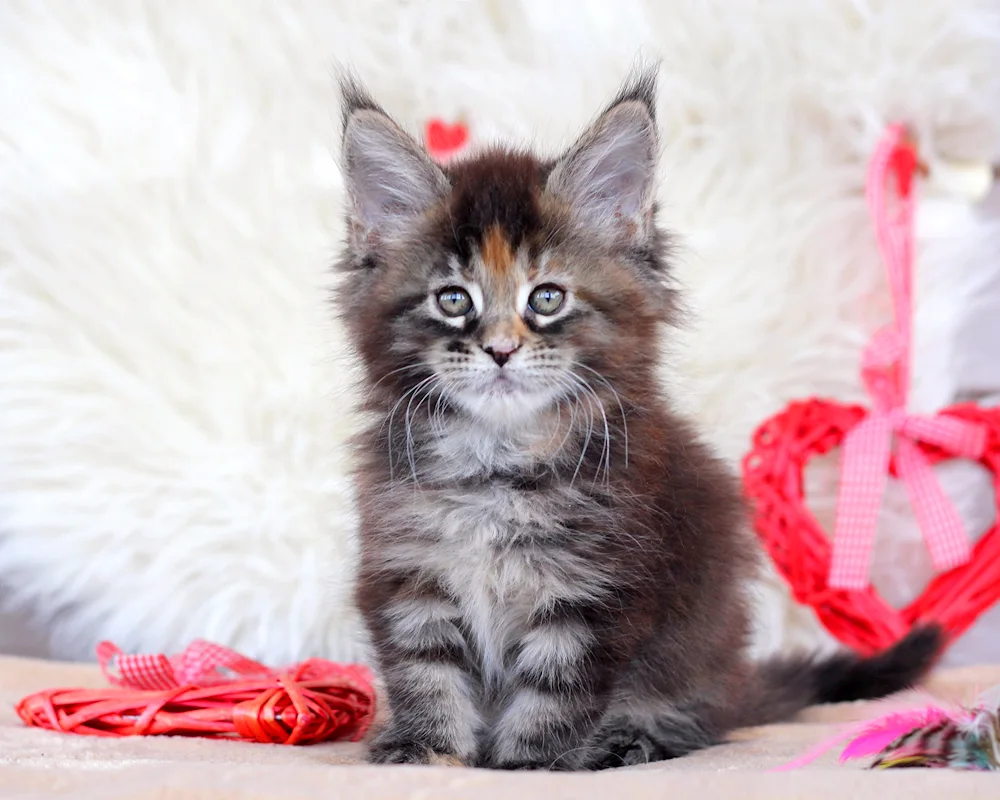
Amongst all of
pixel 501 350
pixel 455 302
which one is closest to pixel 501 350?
pixel 501 350

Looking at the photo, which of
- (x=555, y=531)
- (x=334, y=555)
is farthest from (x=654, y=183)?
(x=334, y=555)

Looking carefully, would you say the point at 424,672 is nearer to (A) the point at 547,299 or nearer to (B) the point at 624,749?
(B) the point at 624,749

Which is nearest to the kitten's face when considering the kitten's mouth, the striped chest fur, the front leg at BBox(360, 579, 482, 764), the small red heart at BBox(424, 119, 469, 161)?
the kitten's mouth

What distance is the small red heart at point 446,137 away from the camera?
2.00 m

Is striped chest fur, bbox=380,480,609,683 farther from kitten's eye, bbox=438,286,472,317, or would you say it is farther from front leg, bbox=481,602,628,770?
kitten's eye, bbox=438,286,472,317

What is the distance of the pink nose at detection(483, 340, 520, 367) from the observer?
3.82 ft

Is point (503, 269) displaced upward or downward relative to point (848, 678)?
upward

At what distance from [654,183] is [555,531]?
473mm

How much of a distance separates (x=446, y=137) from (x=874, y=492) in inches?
41.1

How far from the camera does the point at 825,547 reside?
1870 millimetres

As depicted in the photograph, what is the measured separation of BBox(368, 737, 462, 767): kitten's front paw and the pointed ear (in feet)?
2.19

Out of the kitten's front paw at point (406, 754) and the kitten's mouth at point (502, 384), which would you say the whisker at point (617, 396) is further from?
the kitten's front paw at point (406, 754)

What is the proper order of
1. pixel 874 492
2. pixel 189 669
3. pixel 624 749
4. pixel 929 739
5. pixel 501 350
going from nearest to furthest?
pixel 929 739, pixel 501 350, pixel 624 749, pixel 189 669, pixel 874 492

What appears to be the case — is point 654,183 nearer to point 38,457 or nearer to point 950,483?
point 950,483
